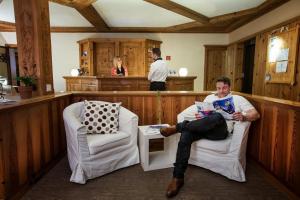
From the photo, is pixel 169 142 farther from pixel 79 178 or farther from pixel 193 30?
pixel 193 30

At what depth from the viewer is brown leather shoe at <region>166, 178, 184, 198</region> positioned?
1793mm

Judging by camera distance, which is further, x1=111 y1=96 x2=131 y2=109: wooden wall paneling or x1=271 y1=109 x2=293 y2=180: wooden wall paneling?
x1=111 y1=96 x2=131 y2=109: wooden wall paneling

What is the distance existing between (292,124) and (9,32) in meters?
7.66

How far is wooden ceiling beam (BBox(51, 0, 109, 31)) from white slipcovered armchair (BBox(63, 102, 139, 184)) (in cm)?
200

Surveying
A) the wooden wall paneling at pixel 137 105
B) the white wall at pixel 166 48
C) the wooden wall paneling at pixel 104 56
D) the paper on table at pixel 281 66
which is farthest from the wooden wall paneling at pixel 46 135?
the white wall at pixel 166 48

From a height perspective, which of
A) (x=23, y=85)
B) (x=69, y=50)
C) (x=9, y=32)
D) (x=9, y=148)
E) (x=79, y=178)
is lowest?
(x=79, y=178)

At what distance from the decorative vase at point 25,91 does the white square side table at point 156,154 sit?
1304 mm

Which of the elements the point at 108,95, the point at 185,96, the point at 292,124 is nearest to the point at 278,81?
the point at 185,96

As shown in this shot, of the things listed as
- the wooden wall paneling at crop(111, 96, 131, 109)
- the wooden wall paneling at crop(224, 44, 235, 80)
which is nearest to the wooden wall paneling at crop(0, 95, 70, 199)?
the wooden wall paneling at crop(111, 96, 131, 109)

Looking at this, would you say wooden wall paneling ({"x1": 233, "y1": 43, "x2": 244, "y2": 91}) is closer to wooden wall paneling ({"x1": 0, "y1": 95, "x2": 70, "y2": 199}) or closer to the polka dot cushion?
the polka dot cushion

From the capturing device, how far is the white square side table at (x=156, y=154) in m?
2.23

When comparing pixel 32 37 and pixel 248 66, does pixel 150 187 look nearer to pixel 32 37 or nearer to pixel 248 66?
pixel 32 37

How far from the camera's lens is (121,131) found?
2.44m

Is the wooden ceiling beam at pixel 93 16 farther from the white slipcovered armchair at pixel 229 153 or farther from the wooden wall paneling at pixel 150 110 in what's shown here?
the white slipcovered armchair at pixel 229 153
